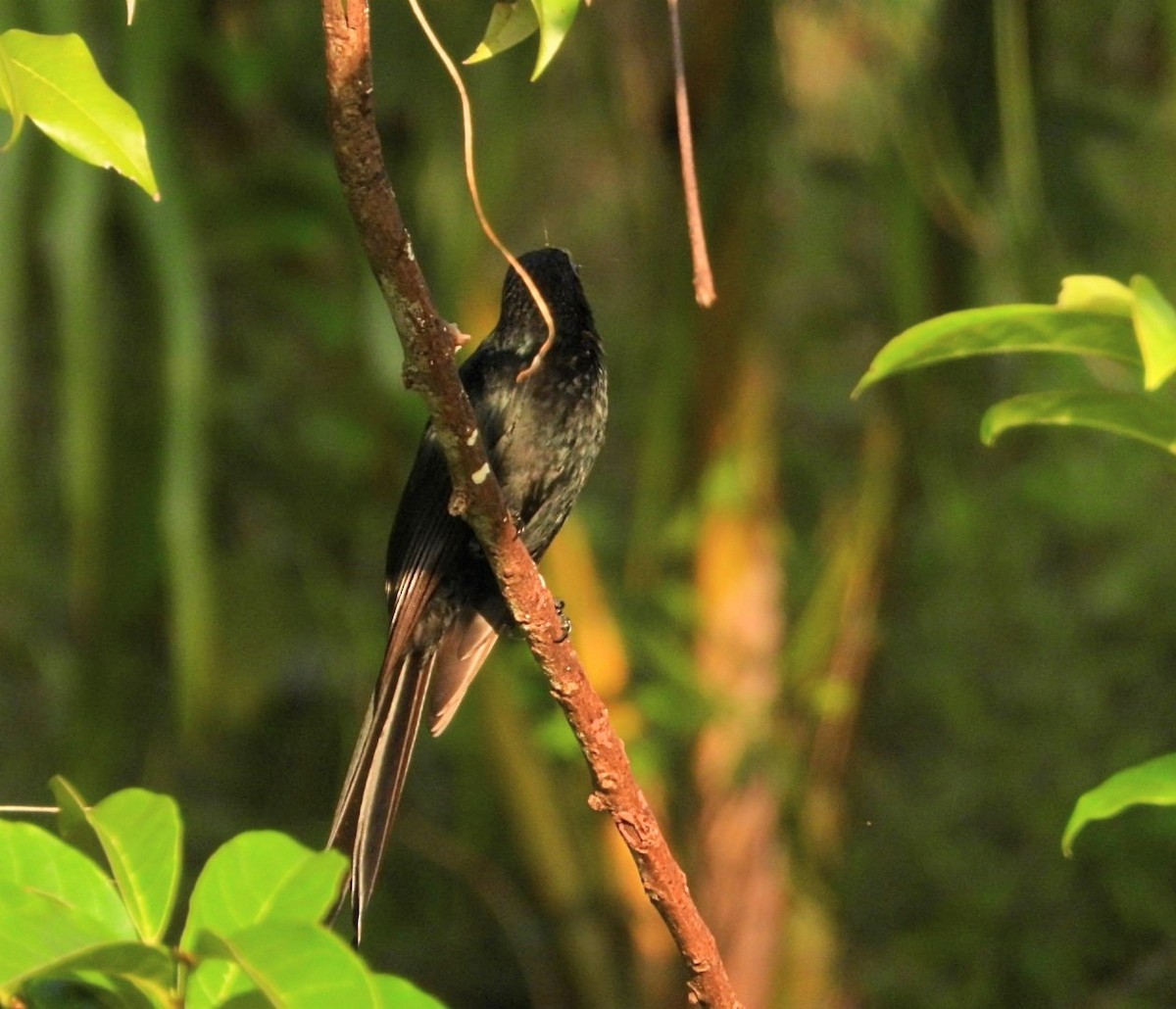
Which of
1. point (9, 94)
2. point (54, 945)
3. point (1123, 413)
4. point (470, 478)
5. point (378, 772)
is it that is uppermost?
point (9, 94)

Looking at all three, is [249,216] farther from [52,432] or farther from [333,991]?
[333,991]

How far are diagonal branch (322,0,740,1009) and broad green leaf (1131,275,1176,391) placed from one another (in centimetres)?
54

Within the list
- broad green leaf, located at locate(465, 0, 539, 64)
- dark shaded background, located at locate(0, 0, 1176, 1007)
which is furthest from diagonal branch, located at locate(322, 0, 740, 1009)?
dark shaded background, located at locate(0, 0, 1176, 1007)

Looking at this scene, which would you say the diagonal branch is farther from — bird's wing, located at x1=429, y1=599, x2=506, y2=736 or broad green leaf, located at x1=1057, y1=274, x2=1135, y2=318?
bird's wing, located at x1=429, y1=599, x2=506, y2=736

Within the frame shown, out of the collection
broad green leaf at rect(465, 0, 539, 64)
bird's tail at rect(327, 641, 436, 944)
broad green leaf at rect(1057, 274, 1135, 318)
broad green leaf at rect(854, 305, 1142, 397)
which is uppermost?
broad green leaf at rect(465, 0, 539, 64)

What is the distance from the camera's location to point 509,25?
1.29m

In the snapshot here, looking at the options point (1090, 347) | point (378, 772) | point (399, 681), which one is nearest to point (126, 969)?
point (1090, 347)

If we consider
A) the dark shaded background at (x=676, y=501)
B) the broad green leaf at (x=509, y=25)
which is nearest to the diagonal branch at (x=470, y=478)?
the broad green leaf at (x=509, y=25)

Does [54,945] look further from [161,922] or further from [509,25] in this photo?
[509,25]

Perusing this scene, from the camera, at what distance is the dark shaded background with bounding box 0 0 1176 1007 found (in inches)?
110

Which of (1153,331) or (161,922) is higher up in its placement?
(1153,331)

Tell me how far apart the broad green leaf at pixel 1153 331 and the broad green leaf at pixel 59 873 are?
709 millimetres

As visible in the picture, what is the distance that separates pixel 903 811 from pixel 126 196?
3346 millimetres

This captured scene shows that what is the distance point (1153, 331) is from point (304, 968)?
0.63 meters
